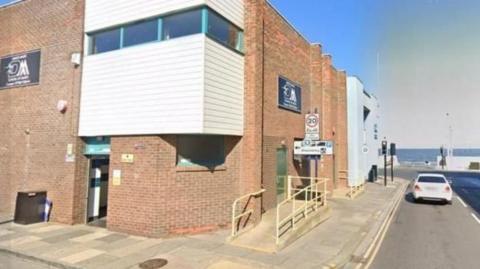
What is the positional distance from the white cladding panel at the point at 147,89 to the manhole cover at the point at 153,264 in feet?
11.1

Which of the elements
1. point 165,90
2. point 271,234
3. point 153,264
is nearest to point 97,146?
point 165,90

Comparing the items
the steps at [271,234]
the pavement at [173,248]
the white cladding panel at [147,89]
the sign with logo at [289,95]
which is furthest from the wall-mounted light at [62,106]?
the sign with logo at [289,95]

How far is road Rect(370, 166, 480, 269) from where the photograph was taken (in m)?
7.63

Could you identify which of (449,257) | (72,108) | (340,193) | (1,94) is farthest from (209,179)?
(340,193)

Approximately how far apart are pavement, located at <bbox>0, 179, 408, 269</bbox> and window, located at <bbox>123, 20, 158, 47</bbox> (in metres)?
5.78

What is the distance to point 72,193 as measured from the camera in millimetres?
10664

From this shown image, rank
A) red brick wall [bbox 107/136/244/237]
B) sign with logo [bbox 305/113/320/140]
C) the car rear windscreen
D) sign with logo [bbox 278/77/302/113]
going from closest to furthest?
red brick wall [bbox 107/136/244/237] < sign with logo [bbox 305/113/320/140] < sign with logo [bbox 278/77/302/113] < the car rear windscreen

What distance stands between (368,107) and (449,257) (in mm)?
20503

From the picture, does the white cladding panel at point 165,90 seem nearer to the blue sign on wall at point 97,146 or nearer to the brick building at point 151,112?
the brick building at point 151,112

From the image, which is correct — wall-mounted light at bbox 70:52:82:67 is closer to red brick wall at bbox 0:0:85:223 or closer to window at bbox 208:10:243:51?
red brick wall at bbox 0:0:85:223

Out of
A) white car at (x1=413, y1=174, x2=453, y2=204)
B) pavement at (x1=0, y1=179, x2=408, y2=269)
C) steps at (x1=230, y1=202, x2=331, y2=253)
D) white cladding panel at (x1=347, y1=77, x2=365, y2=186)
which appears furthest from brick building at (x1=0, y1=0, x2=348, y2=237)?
white cladding panel at (x1=347, y1=77, x2=365, y2=186)

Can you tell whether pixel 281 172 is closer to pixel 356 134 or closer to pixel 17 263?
pixel 17 263

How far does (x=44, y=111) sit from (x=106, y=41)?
365 cm

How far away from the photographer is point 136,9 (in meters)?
9.91
